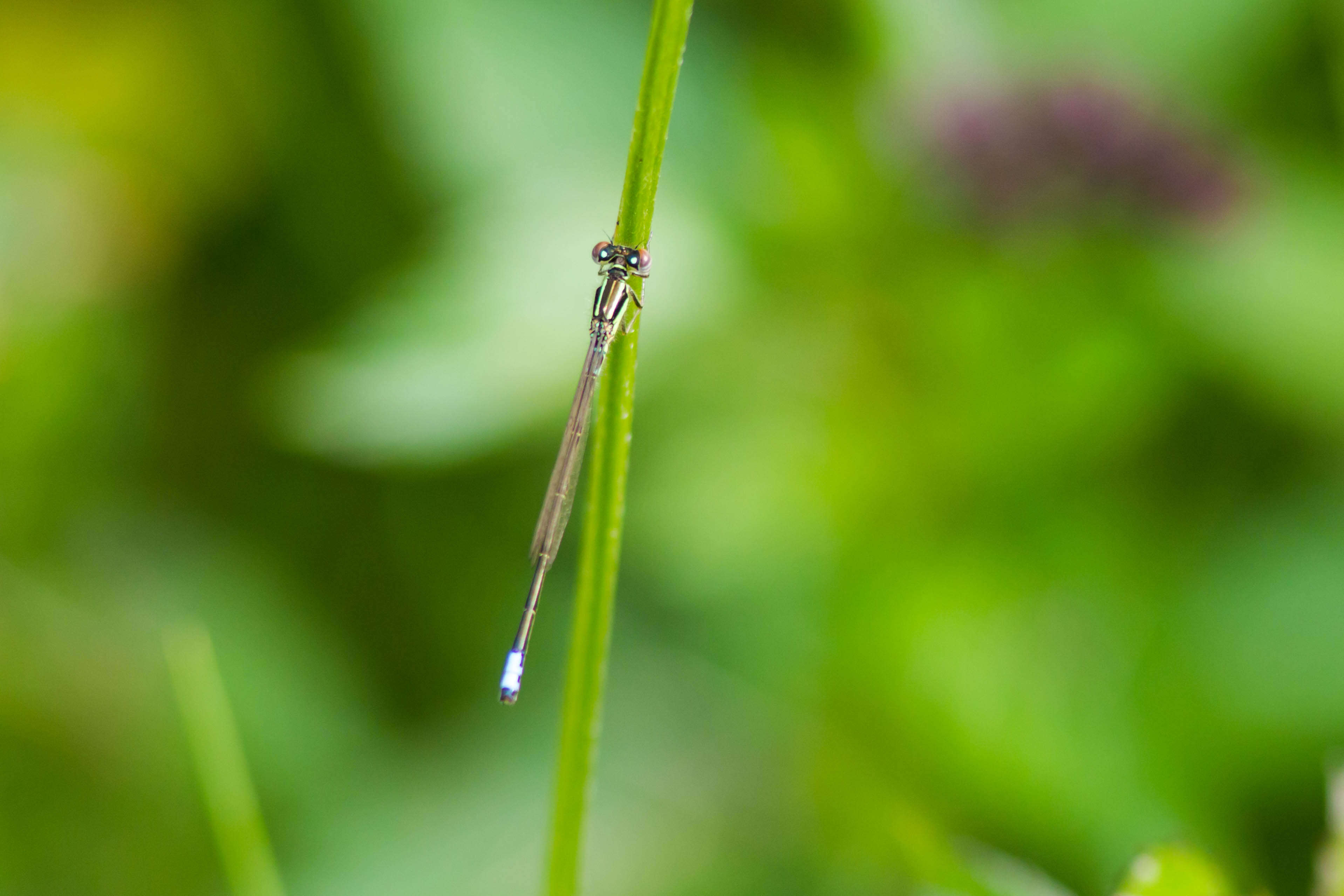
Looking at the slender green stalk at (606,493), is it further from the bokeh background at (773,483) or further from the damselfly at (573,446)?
the bokeh background at (773,483)

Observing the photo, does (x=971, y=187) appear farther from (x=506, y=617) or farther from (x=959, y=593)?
(x=506, y=617)

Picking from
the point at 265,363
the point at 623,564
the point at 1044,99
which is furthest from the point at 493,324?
the point at 1044,99

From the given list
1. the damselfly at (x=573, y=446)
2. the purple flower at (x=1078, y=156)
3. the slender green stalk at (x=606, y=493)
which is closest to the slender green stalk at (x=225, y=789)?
the damselfly at (x=573, y=446)

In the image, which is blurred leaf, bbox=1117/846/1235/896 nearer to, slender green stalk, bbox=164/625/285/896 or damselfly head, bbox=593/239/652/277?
damselfly head, bbox=593/239/652/277

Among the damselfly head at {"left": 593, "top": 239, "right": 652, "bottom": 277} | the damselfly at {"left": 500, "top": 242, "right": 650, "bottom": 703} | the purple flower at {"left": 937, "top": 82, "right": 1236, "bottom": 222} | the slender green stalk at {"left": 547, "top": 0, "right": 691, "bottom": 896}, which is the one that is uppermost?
the purple flower at {"left": 937, "top": 82, "right": 1236, "bottom": 222}

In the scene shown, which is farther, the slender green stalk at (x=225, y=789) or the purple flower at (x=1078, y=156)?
the purple flower at (x=1078, y=156)

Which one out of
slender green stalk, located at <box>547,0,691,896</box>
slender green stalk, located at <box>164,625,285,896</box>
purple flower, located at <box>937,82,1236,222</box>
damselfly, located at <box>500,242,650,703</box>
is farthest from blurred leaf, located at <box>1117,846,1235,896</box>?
purple flower, located at <box>937,82,1236,222</box>

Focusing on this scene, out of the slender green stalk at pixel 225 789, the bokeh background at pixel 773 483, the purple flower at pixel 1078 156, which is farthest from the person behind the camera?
the purple flower at pixel 1078 156
